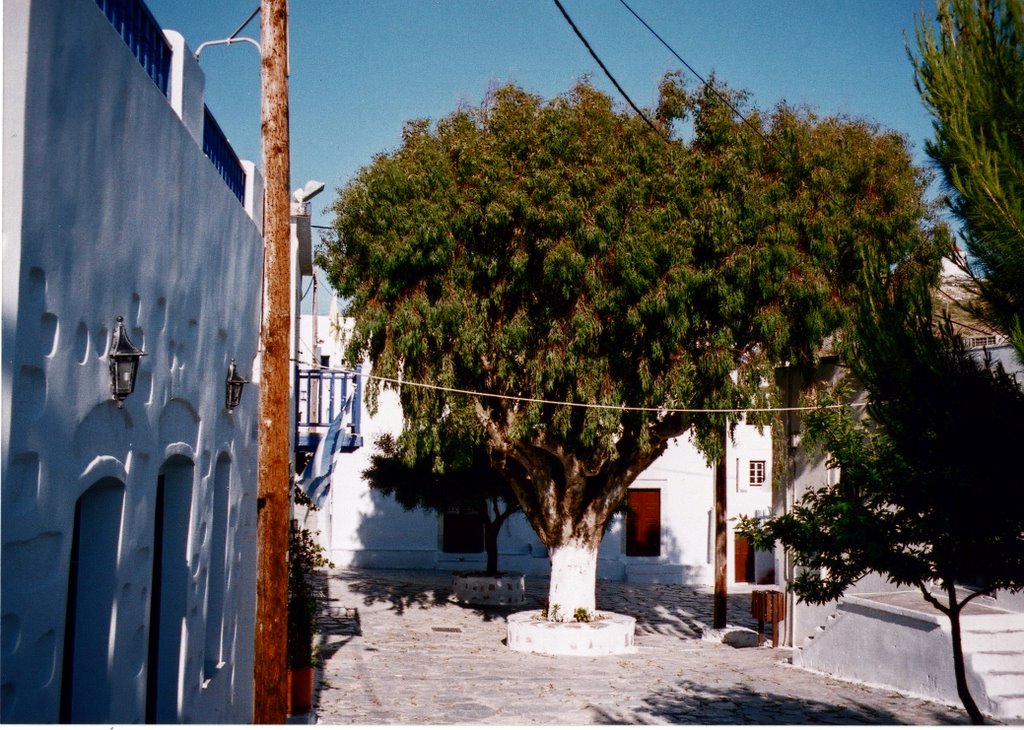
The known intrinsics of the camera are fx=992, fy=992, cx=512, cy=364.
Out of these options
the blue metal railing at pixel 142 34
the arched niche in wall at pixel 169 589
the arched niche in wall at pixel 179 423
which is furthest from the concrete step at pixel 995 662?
the blue metal railing at pixel 142 34

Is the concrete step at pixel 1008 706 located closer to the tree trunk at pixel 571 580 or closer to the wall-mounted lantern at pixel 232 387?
the tree trunk at pixel 571 580

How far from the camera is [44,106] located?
4.03m

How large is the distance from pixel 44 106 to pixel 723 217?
11.2 m

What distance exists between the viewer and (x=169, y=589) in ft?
22.3

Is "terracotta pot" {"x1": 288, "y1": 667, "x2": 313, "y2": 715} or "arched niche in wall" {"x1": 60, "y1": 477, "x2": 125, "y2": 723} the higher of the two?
"arched niche in wall" {"x1": 60, "y1": 477, "x2": 125, "y2": 723}

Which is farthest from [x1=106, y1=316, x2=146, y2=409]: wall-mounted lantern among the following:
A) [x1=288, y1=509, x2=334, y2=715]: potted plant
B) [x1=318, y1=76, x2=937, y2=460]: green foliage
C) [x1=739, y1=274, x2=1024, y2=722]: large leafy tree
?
[x1=318, y1=76, x2=937, y2=460]: green foliage

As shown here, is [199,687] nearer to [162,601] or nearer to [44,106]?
[162,601]

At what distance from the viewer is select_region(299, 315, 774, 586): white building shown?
2994 centimetres

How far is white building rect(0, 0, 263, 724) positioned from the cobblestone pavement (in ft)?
15.1

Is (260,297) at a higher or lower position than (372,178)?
lower

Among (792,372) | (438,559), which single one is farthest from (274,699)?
(438,559)

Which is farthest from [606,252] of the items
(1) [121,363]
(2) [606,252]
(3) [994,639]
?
(1) [121,363]

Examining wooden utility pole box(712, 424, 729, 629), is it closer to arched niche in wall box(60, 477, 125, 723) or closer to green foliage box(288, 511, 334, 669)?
green foliage box(288, 511, 334, 669)

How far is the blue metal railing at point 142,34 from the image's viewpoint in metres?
5.42
